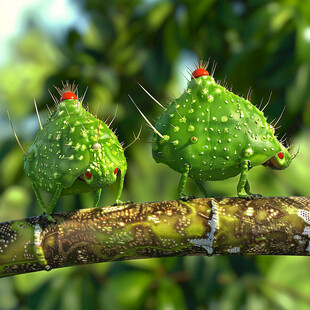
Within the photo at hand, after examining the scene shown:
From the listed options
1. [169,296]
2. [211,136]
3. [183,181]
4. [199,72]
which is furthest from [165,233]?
[169,296]

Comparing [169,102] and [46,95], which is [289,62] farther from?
[169,102]

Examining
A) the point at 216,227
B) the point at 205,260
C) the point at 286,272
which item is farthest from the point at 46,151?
the point at 286,272

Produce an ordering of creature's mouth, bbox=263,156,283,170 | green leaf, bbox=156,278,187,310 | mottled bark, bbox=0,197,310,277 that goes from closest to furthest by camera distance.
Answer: mottled bark, bbox=0,197,310,277 < creature's mouth, bbox=263,156,283,170 < green leaf, bbox=156,278,187,310

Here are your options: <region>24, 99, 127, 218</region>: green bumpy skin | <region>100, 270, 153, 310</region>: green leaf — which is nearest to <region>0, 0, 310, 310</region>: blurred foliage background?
<region>100, 270, 153, 310</region>: green leaf

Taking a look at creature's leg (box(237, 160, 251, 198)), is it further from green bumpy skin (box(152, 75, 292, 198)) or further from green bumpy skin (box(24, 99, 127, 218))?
green bumpy skin (box(24, 99, 127, 218))

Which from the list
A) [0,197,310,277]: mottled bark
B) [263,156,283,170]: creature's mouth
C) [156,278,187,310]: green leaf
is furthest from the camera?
[156,278,187,310]: green leaf

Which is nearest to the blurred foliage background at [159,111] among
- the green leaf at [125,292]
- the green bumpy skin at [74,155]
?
the green leaf at [125,292]
